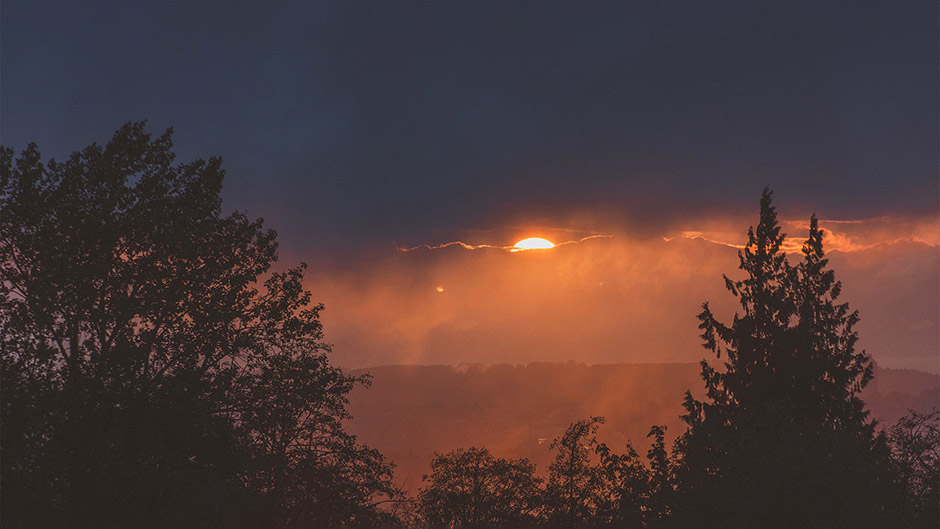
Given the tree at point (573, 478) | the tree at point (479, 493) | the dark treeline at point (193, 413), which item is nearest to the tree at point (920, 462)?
the dark treeline at point (193, 413)

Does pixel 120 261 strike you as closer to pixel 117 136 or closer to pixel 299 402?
pixel 117 136

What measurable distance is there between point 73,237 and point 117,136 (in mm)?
4988

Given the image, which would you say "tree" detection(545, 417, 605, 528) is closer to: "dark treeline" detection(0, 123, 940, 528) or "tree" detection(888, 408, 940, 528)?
"dark treeline" detection(0, 123, 940, 528)

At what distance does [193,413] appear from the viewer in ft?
84.5

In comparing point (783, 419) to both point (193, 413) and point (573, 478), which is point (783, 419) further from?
point (193, 413)

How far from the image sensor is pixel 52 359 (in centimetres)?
2414

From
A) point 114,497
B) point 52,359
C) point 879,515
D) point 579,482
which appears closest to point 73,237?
point 52,359

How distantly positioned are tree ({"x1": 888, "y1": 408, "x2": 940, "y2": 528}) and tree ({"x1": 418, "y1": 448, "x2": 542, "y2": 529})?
28.7 meters

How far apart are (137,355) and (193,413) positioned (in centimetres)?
326

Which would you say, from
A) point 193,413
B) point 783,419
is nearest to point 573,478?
point 783,419

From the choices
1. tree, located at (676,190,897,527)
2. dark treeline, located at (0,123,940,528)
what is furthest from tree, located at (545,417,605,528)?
dark treeline, located at (0,123,940,528)

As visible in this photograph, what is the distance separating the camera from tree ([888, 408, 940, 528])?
32.4m

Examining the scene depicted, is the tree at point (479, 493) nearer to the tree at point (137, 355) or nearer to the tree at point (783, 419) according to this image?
the tree at point (783, 419)

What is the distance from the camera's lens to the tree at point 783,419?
26594mm
